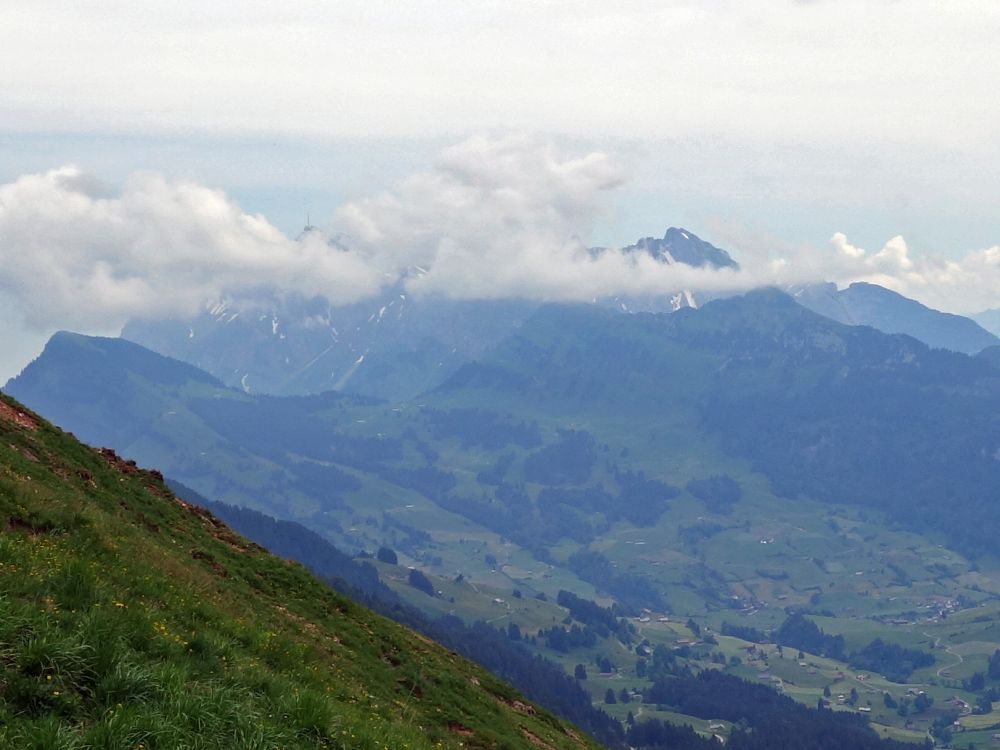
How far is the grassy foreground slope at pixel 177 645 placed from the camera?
1967 cm

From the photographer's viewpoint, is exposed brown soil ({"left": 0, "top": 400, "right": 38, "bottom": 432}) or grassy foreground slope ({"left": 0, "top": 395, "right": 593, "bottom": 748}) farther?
exposed brown soil ({"left": 0, "top": 400, "right": 38, "bottom": 432})

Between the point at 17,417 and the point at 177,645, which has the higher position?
the point at 17,417

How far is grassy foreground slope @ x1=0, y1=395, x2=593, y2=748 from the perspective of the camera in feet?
64.5

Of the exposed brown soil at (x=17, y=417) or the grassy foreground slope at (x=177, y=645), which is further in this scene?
the exposed brown soil at (x=17, y=417)

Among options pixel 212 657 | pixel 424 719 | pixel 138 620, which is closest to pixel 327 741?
pixel 212 657

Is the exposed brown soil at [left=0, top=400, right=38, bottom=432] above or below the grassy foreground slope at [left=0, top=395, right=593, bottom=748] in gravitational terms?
above

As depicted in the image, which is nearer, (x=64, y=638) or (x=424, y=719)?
(x=64, y=638)

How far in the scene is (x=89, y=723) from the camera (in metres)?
19.1

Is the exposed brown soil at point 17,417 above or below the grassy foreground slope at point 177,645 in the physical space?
above

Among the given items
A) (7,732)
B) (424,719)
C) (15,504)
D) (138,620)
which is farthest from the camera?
(424,719)

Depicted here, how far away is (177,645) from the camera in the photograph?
77.0 ft

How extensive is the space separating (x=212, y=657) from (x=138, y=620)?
1.93 meters

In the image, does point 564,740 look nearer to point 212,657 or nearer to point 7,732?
point 212,657

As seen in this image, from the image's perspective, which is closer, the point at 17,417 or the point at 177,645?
the point at 177,645
